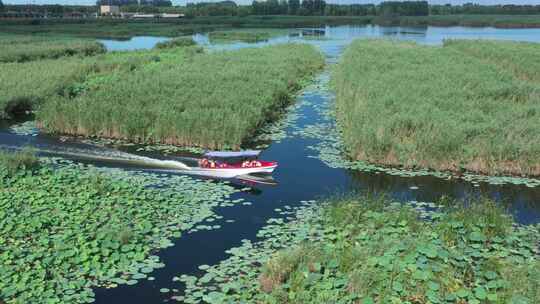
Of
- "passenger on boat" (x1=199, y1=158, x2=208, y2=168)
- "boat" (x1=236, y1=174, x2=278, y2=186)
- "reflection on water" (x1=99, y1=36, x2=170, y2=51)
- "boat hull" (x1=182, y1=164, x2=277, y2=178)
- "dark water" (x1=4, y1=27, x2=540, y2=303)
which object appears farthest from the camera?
"reflection on water" (x1=99, y1=36, x2=170, y2=51)

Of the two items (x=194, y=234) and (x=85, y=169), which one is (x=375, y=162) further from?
(x=85, y=169)

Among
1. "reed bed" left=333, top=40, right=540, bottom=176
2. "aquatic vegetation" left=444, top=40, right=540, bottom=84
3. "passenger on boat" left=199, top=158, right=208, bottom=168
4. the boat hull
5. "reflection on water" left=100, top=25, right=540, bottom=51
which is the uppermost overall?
"reflection on water" left=100, top=25, right=540, bottom=51

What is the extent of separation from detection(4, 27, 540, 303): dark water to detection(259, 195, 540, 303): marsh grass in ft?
5.56

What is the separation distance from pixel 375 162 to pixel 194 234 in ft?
24.2

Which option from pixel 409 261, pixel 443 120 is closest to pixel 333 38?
pixel 443 120

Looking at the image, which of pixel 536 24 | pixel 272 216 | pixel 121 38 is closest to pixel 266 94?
pixel 272 216

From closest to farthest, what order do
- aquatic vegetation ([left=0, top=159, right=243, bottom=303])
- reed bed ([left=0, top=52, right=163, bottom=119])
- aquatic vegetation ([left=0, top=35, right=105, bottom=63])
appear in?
aquatic vegetation ([left=0, top=159, right=243, bottom=303])
reed bed ([left=0, top=52, right=163, bottom=119])
aquatic vegetation ([left=0, top=35, right=105, bottom=63])

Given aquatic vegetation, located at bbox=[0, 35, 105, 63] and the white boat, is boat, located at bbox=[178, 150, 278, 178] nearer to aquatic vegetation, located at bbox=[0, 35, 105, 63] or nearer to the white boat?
the white boat

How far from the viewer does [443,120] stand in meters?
17.2

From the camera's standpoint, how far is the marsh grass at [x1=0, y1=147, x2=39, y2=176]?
12.9 metres

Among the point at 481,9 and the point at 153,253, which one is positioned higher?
the point at 481,9

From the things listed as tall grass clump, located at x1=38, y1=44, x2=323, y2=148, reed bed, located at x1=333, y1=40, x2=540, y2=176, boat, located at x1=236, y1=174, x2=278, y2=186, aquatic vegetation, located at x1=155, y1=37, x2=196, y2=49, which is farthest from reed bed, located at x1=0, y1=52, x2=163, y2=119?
aquatic vegetation, located at x1=155, y1=37, x2=196, y2=49

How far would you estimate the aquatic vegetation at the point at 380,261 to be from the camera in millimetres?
7551

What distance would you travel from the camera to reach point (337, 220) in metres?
10.5
